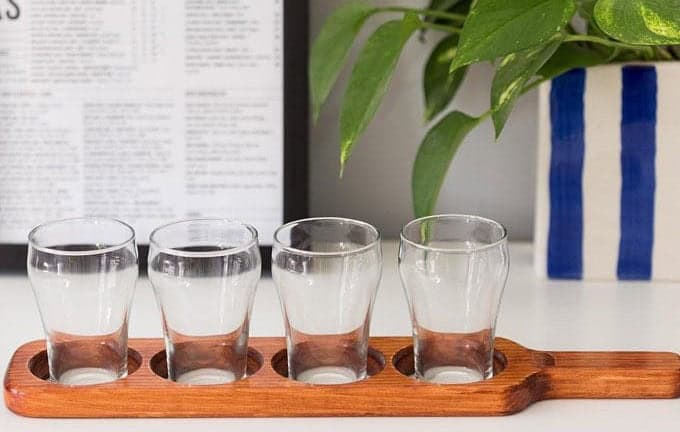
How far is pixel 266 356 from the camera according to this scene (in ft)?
2.55

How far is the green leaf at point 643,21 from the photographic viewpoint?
0.71 m

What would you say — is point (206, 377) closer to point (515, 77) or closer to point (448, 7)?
point (515, 77)

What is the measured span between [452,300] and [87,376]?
8.6 inches

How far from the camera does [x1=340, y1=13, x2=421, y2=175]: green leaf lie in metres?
0.87

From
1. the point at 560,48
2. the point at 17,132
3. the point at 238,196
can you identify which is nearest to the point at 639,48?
the point at 560,48

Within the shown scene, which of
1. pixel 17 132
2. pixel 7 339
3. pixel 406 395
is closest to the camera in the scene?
pixel 406 395

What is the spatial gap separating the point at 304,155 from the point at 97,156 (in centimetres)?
15

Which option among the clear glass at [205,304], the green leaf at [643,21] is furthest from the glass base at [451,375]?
the green leaf at [643,21]

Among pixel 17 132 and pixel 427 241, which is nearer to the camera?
pixel 427 241

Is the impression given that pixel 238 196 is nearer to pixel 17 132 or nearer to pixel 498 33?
pixel 17 132

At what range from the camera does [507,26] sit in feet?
2.46

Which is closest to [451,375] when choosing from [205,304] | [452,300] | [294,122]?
[452,300]

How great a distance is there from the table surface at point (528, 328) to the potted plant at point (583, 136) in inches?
1.2

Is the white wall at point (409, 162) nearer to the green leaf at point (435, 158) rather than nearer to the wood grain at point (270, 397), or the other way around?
the green leaf at point (435, 158)
